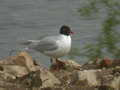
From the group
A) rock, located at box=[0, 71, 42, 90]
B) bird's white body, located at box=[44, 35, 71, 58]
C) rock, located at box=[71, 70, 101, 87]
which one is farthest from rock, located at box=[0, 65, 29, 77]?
bird's white body, located at box=[44, 35, 71, 58]

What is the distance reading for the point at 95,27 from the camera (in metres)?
16.3

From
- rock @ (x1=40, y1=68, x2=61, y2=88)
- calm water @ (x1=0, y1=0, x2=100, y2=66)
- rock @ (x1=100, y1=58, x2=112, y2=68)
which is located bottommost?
calm water @ (x1=0, y1=0, x2=100, y2=66)

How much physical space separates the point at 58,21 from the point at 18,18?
1.52 meters

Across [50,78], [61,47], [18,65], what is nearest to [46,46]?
[61,47]

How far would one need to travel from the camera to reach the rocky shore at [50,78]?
6910mm

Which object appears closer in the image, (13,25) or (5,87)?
(5,87)

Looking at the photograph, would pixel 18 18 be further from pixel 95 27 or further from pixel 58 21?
pixel 95 27

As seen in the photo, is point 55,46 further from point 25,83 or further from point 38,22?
point 38,22

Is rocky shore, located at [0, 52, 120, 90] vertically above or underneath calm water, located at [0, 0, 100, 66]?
above

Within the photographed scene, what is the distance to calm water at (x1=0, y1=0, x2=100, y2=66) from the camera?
594 inches

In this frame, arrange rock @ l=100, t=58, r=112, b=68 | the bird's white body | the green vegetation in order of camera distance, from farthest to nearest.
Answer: the green vegetation < the bird's white body < rock @ l=100, t=58, r=112, b=68

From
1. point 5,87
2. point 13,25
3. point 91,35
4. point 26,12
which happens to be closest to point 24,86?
point 5,87

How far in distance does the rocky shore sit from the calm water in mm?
5310

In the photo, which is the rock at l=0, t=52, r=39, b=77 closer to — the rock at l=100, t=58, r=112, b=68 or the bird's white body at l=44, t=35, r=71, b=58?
the bird's white body at l=44, t=35, r=71, b=58
